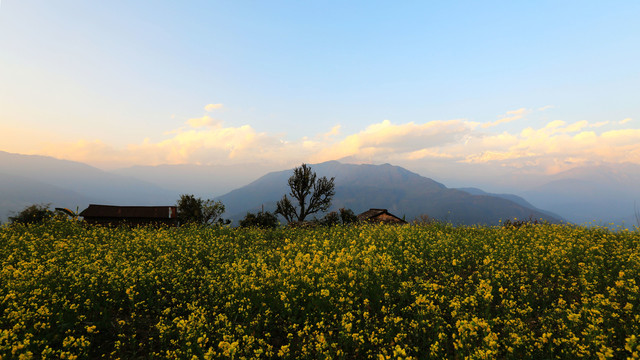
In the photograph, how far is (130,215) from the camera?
1577 inches

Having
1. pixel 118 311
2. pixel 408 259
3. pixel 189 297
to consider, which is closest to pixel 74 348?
pixel 118 311

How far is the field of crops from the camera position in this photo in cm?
557

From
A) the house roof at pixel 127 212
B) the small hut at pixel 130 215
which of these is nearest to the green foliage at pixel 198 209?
the house roof at pixel 127 212

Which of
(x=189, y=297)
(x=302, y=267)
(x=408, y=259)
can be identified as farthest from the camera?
(x=408, y=259)

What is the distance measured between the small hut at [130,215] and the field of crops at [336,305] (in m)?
30.7

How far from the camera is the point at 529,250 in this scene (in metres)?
10.2

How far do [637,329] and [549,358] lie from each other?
2.13 m

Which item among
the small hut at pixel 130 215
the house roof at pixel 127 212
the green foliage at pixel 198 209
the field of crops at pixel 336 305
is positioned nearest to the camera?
the field of crops at pixel 336 305

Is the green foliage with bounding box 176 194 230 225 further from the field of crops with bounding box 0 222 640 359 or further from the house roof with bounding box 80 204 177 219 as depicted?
the field of crops with bounding box 0 222 640 359

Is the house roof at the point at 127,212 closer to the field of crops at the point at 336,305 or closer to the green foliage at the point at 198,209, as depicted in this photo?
the green foliage at the point at 198,209

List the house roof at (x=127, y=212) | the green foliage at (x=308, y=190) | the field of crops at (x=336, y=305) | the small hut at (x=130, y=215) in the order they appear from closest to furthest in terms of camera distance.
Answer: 1. the field of crops at (x=336, y=305)
2. the small hut at (x=130, y=215)
3. the house roof at (x=127, y=212)
4. the green foliage at (x=308, y=190)

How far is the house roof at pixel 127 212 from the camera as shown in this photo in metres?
39.3

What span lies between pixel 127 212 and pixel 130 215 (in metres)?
1.02

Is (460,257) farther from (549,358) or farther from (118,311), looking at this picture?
(118,311)
